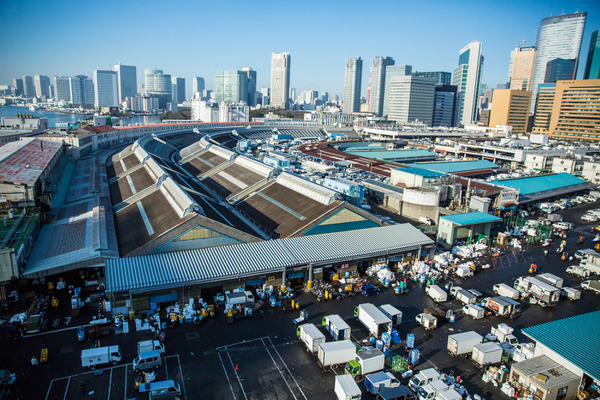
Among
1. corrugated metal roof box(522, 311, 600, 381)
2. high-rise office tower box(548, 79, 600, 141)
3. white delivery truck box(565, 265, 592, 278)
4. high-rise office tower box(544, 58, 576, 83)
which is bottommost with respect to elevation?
white delivery truck box(565, 265, 592, 278)

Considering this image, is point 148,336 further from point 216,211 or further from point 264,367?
point 216,211

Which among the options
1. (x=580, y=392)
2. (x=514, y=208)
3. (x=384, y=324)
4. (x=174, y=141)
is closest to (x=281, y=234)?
(x=384, y=324)

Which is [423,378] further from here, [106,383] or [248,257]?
[106,383]

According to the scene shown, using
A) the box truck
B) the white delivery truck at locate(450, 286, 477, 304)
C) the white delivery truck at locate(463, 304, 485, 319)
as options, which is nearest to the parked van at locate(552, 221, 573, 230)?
the box truck

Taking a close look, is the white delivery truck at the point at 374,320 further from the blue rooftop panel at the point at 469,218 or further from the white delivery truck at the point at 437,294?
the blue rooftop panel at the point at 469,218

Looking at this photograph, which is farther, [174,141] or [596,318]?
[174,141]

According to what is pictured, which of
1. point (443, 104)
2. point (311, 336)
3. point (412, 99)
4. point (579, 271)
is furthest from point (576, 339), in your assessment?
point (443, 104)

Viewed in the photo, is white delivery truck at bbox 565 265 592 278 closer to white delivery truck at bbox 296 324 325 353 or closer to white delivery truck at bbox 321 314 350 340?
white delivery truck at bbox 321 314 350 340
